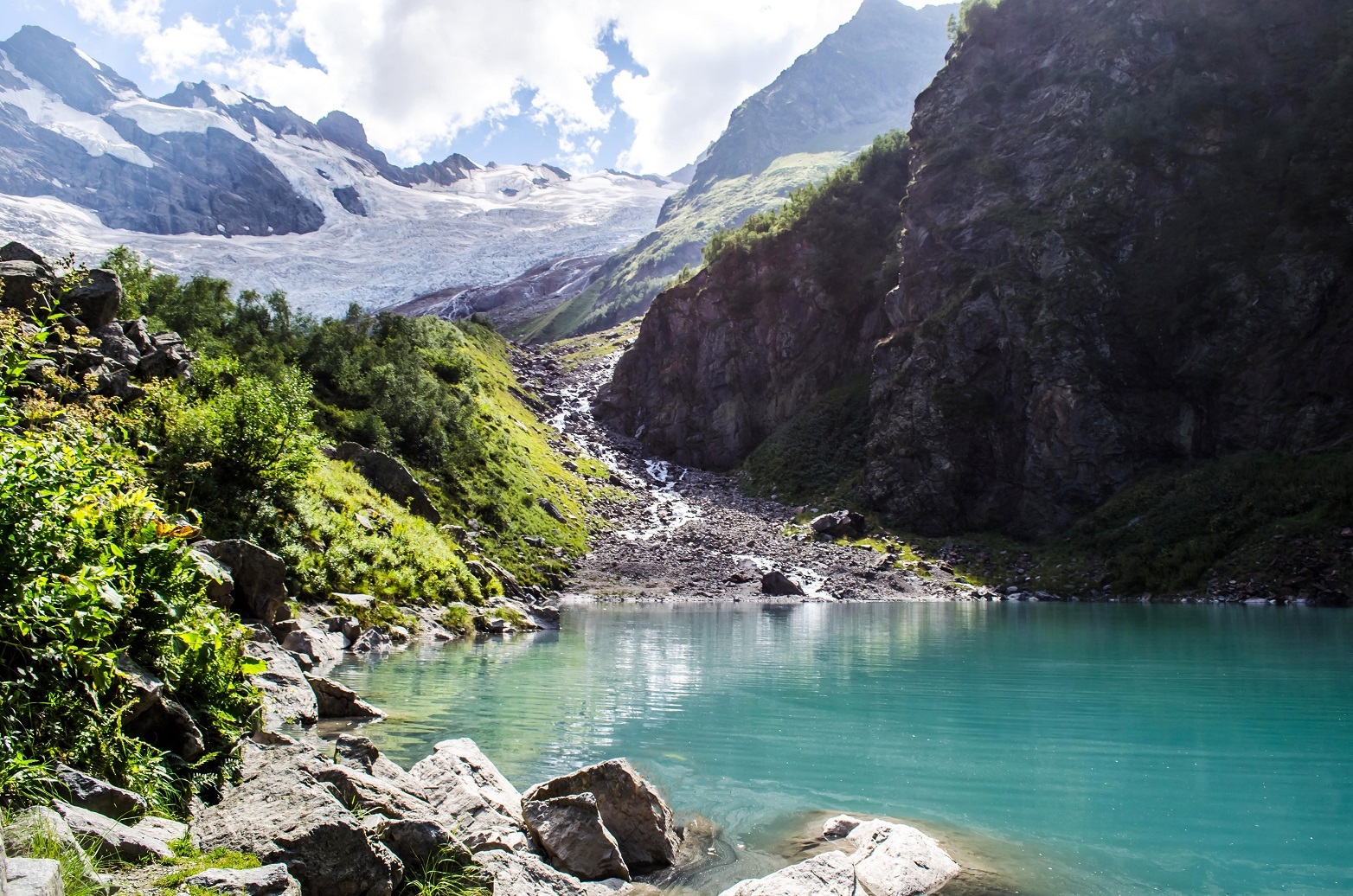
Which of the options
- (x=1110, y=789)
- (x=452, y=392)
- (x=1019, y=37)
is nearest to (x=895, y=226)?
(x=1019, y=37)

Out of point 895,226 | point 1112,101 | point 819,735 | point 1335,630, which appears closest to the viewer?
point 819,735

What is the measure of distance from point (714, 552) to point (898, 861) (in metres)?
59.4

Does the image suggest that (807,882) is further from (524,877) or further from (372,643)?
(372,643)

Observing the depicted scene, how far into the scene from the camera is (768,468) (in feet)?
310

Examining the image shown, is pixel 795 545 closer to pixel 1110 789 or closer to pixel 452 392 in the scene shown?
pixel 452 392

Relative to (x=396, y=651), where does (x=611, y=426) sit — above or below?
above

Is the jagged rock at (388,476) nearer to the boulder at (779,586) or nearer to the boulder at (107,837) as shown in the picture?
the boulder at (779,586)

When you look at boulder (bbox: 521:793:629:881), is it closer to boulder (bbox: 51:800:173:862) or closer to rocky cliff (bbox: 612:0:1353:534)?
boulder (bbox: 51:800:173:862)

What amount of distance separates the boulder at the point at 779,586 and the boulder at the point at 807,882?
4949cm

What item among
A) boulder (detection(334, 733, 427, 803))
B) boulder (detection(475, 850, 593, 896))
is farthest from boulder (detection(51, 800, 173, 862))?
boulder (detection(334, 733, 427, 803))

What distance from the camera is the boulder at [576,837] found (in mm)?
9141

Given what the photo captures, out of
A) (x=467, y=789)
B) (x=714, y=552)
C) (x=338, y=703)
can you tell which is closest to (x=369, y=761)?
(x=467, y=789)

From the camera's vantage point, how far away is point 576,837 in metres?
9.27

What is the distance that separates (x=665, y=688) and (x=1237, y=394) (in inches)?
2678
